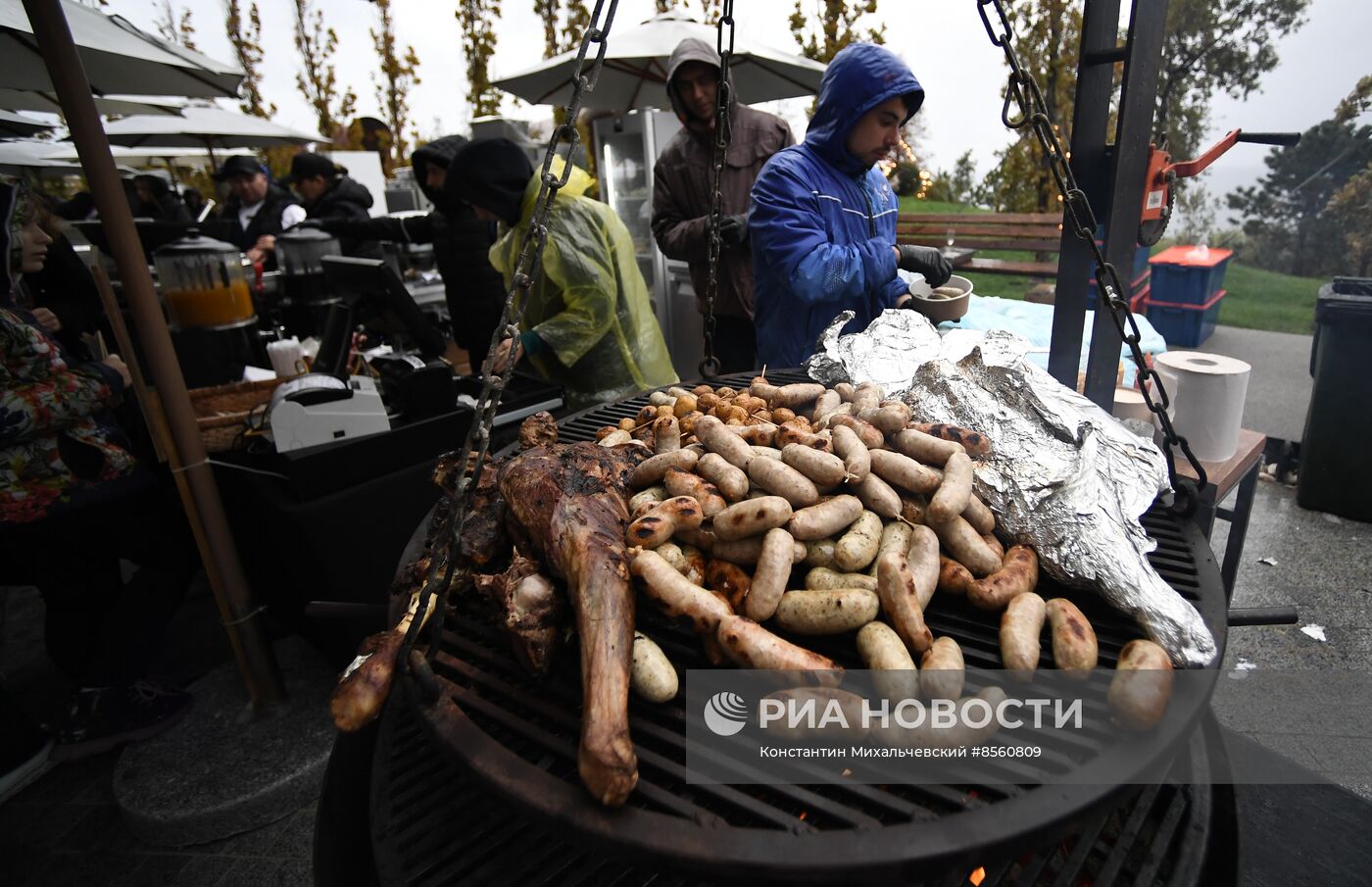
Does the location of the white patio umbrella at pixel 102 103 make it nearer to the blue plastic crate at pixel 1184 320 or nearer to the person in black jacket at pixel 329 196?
the person in black jacket at pixel 329 196

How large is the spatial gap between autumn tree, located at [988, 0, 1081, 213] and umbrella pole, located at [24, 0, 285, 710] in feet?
27.1

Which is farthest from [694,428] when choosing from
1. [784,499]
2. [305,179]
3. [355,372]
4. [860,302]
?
[305,179]

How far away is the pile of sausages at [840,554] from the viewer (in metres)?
1.28

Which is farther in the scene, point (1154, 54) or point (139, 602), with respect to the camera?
point (139, 602)

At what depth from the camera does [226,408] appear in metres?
3.73

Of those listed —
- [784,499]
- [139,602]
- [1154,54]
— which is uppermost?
[1154,54]

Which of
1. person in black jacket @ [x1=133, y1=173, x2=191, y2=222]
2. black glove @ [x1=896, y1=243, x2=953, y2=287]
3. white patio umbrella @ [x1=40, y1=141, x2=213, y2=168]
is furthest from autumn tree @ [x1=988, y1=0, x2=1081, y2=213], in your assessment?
person in black jacket @ [x1=133, y1=173, x2=191, y2=222]

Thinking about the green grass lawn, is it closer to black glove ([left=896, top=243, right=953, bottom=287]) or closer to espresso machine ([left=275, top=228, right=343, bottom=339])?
black glove ([left=896, top=243, right=953, bottom=287])

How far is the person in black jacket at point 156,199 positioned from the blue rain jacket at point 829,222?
11.6m

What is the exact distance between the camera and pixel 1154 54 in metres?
2.45

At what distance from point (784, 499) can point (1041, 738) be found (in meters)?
0.68

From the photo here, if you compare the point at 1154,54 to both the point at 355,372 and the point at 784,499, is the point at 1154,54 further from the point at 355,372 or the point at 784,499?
the point at 355,372

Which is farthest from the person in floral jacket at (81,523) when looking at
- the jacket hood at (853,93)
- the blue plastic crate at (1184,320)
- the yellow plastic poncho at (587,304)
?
the blue plastic crate at (1184,320)

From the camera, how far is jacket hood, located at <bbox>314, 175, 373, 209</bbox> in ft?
24.0
